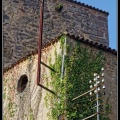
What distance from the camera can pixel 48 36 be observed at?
16281mm

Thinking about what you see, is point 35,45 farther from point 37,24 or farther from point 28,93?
point 28,93

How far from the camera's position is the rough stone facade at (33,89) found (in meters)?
11.9

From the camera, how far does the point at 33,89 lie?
12398 mm

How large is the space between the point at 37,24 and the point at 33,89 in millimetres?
4474

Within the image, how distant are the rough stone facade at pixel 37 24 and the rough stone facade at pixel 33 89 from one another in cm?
186

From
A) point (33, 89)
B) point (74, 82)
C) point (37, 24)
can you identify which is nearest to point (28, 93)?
point (33, 89)

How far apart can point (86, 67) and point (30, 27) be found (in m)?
4.92

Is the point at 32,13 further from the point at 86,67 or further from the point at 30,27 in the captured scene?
the point at 86,67

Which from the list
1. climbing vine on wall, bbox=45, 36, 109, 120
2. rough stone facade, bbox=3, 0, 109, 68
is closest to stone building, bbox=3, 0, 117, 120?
rough stone facade, bbox=3, 0, 109, 68

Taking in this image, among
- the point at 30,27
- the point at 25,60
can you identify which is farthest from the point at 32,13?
the point at 25,60

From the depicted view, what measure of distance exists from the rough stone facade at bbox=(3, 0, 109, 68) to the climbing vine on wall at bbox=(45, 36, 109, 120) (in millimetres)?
3755

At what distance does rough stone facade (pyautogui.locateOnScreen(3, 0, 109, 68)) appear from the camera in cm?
1558

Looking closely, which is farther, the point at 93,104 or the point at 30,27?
the point at 30,27

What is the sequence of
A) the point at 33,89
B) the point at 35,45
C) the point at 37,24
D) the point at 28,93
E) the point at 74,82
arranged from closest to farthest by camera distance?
1. the point at 74,82
2. the point at 33,89
3. the point at 28,93
4. the point at 35,45
5. the point at 37,24
